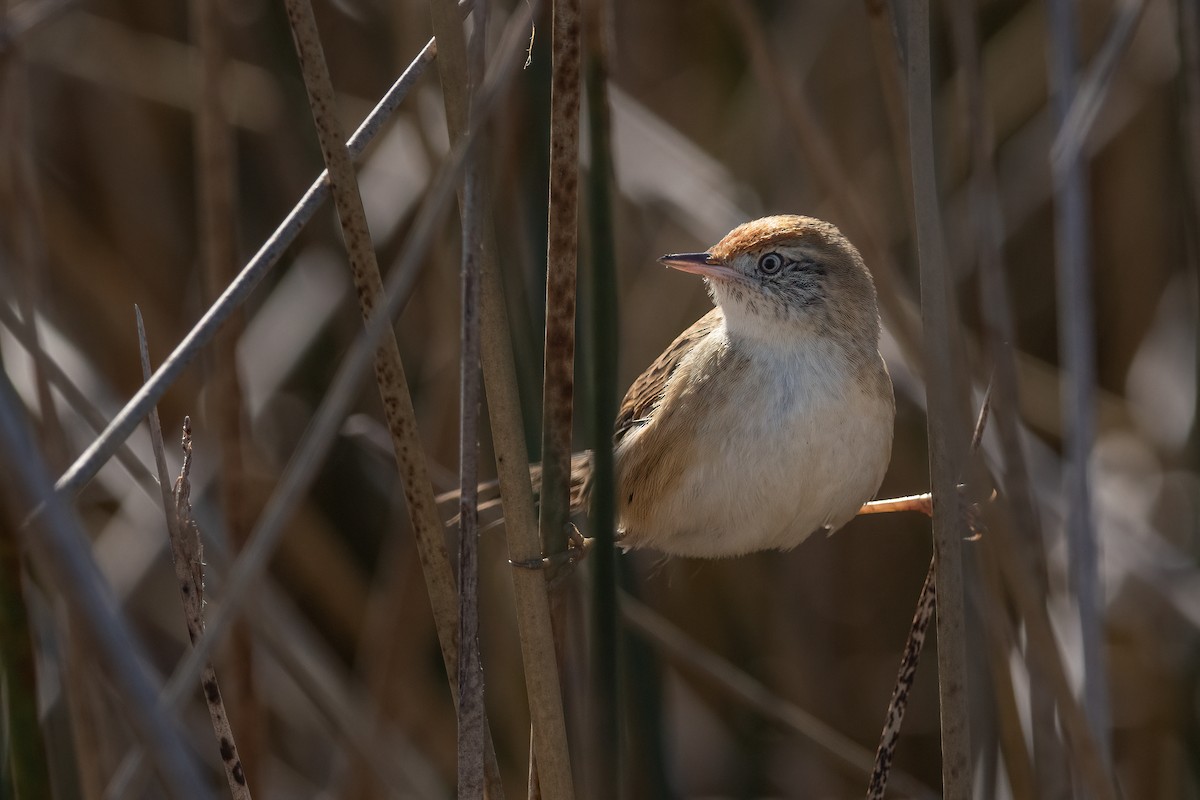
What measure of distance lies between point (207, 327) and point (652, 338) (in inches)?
100

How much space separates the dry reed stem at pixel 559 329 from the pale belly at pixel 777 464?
2.80ft

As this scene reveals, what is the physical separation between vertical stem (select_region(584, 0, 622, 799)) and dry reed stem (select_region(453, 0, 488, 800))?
16cm

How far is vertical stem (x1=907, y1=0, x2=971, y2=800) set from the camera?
1.48 meters

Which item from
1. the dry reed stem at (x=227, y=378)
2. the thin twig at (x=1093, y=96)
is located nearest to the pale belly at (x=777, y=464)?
the thin twig at (x=1093, y=96)

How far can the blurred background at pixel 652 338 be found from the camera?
3.26m

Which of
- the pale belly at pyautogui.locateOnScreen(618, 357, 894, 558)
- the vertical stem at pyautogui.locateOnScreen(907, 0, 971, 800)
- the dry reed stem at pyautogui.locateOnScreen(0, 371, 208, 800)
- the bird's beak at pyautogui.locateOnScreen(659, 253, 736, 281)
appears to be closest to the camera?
the dry reed stem at pyautogui.locateOnScreen(0, 371, 208, 800)

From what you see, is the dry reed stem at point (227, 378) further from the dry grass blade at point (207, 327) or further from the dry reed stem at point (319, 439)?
the dry reed stem at point (319, 439)

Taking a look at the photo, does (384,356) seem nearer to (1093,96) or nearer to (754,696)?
(1093,96)

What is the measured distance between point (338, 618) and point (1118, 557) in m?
2.47

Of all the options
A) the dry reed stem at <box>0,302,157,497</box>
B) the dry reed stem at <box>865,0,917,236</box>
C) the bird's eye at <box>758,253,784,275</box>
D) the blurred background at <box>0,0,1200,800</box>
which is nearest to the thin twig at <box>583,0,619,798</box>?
the dry reed stem at <box>865,0,917,236</box>

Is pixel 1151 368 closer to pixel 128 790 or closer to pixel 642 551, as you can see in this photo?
pixel 642 551

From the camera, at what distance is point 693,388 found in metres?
2.54

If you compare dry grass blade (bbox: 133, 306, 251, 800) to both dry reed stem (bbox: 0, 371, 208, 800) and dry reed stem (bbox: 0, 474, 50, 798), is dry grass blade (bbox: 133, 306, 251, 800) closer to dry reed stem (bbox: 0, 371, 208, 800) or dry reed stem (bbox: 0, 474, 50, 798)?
dry reed stem (bbox: 0, 474, 50, 798)

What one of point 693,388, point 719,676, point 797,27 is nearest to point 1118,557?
point 719,676
